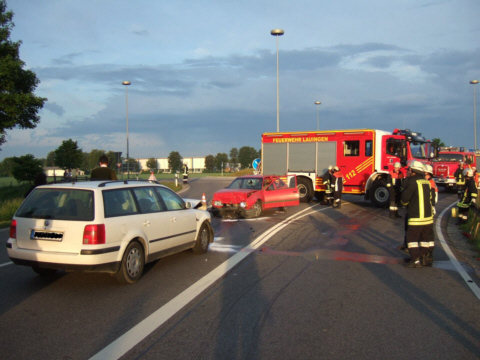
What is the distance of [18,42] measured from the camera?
20.8m

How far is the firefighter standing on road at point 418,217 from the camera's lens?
310 inches

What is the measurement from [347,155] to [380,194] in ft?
7.71

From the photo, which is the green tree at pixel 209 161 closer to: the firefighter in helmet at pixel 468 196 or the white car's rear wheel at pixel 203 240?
the firefighter in helmet at pixel 468 196

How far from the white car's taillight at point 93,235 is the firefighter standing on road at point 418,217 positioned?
519 centimetres

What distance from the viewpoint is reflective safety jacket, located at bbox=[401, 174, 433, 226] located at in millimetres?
7902

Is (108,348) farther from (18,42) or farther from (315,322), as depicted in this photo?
(18,42)

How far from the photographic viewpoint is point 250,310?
17.8ft

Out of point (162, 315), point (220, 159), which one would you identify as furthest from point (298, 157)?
point (220, 159)

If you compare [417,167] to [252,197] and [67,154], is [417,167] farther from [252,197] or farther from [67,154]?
[67,154]

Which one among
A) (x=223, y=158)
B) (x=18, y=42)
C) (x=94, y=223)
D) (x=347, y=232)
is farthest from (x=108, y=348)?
(x=223, y=158)

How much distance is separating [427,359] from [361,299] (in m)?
1.91

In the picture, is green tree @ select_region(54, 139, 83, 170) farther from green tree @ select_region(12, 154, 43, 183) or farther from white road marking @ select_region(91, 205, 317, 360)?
white road marking @ select_region(91, 205, 317, 360)

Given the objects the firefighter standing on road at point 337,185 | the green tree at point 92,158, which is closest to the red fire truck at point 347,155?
the firefighter standing on road at point 337,185

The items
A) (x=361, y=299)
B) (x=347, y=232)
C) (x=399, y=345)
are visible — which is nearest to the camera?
(x=399, y=345)
